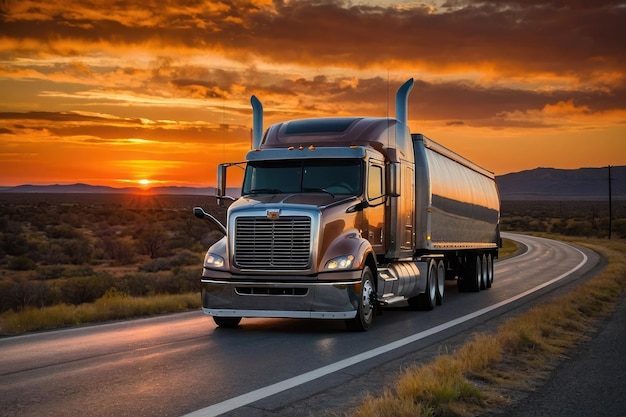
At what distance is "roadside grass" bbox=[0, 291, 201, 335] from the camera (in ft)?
48.5

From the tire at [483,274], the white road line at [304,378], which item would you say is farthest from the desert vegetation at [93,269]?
the tire at [483,274]

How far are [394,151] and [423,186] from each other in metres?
2.31

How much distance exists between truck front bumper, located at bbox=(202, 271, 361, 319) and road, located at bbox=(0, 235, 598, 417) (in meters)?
0.38

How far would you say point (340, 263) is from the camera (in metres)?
13.7

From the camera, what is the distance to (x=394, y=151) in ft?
53.9

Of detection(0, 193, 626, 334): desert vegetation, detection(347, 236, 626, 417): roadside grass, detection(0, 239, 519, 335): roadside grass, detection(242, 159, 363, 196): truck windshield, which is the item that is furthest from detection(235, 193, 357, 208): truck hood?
detection(0, 239, 519, 335): roadside grass

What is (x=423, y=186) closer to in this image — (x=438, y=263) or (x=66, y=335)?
(x=438, y=263)

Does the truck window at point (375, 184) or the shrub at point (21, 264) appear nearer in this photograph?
the truck window at point (375, 184)

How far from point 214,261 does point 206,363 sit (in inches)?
147

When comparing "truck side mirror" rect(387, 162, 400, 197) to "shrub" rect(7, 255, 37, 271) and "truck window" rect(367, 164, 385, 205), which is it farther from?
"shrub" rect(7, 255, 37, 271)

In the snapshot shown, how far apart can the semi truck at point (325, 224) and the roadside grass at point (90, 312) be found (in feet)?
10.1

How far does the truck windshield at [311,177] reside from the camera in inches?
578

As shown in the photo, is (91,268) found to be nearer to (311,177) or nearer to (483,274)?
(483,274)

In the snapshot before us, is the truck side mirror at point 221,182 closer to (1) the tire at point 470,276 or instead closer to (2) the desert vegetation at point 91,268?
(2) the desert vegetation at point 91,268
